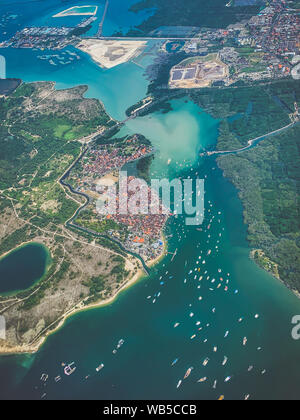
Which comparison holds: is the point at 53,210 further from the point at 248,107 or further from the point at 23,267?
the point at 248,107

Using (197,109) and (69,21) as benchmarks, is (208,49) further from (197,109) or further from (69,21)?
(69,21)

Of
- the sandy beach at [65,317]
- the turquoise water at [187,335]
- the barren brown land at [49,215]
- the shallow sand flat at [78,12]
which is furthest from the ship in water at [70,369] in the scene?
the shallow sand flat at [78,12]

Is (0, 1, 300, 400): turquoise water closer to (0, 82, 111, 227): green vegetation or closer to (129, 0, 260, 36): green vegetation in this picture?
(0, 82, 111, 227): green vegetation

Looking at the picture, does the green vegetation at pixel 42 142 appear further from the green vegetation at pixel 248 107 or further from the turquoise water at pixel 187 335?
the green vegetation at pixel 248 107

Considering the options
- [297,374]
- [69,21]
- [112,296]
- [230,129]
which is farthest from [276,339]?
[69,21]

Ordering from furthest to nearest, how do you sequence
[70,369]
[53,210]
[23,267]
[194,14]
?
[194,14]
[53,210]
[23,267]
[70,369]

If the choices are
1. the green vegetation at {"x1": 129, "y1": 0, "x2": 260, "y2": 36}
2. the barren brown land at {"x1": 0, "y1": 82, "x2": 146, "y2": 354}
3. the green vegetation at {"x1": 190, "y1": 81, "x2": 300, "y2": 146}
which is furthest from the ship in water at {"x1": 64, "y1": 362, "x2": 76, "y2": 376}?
the green vegetation at {"x1": 129, "y1": 0, "x2": 260, "y2": 36}

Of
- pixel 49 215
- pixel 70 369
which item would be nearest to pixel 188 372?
pixel 70 369
